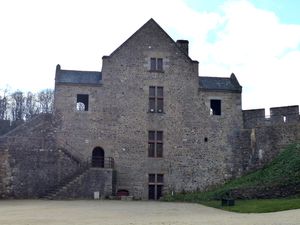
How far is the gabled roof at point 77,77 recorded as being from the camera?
94.0 feet

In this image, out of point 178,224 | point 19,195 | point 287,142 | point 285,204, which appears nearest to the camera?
point 178,224

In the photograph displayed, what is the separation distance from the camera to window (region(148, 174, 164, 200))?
28.4m

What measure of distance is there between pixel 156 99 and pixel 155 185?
5.43 m

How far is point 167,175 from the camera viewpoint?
2869 centimetres

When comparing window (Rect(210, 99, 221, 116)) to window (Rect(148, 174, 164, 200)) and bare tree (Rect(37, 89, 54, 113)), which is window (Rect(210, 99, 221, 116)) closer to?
window (Rect(148, 174, 164, 200))

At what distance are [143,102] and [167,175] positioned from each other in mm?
4836

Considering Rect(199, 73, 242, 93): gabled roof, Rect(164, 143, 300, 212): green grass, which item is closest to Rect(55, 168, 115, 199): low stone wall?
Rect(164, 143, 300, 212): green grass

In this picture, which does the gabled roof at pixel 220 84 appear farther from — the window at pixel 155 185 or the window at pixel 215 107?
the window at pixel 155 185

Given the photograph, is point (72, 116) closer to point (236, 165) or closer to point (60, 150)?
point (60, 150)

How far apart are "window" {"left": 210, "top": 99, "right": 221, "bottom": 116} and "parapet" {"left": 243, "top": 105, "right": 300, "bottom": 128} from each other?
170 centimetres

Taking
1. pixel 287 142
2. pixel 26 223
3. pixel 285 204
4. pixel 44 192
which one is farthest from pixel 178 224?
pixel 287 142

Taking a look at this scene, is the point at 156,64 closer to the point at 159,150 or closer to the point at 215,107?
the point at 215,107

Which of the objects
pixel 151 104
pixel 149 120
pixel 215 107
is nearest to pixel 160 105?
pixel 151 104

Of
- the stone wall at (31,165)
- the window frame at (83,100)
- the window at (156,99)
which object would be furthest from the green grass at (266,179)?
the window frame at (83,100)
